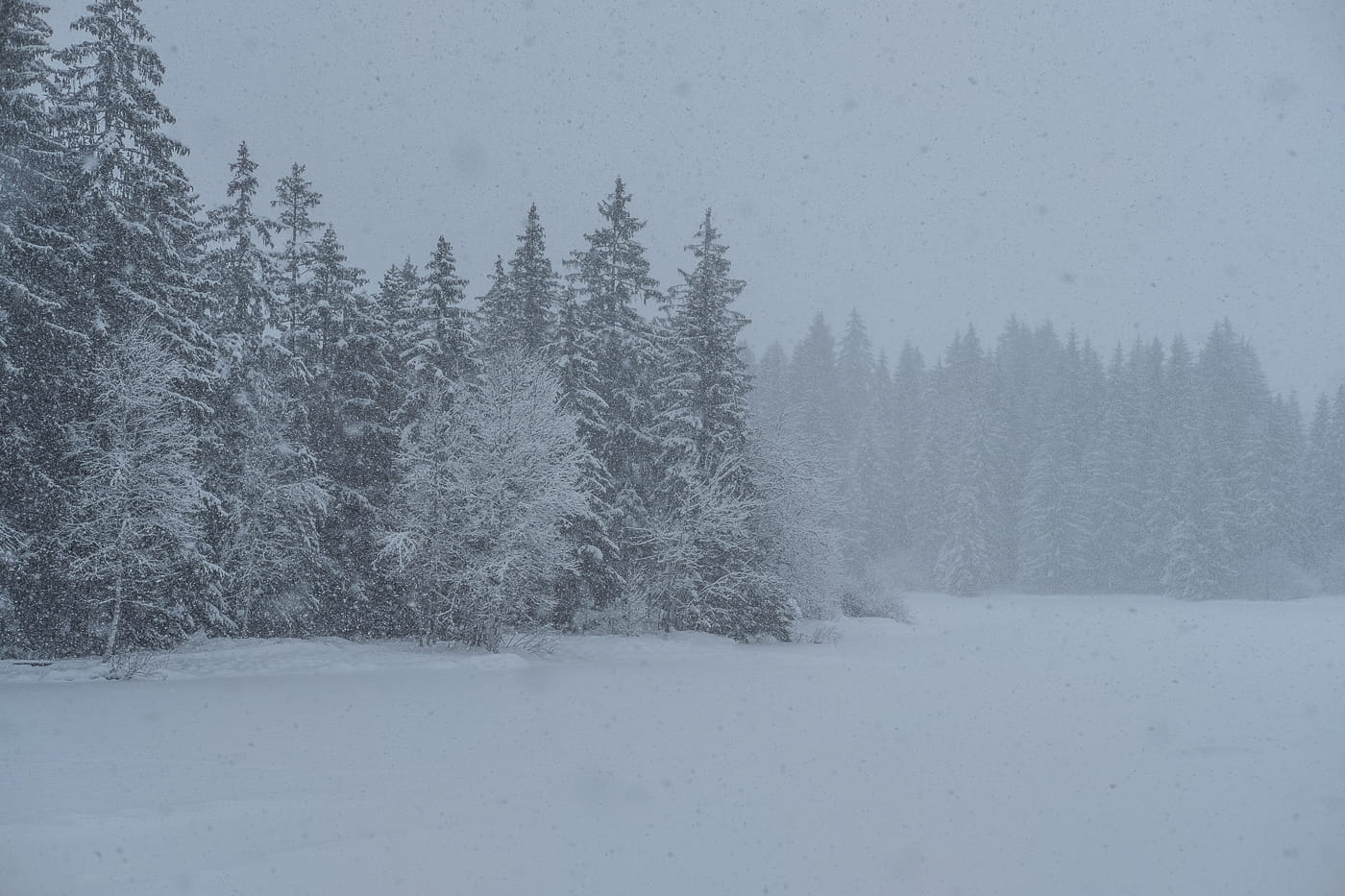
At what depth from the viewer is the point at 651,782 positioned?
11.4 meters

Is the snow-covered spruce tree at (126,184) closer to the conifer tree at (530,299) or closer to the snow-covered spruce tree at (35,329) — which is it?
the snow-covered spruce tree at (35,329)

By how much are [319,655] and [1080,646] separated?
2702 centimetres

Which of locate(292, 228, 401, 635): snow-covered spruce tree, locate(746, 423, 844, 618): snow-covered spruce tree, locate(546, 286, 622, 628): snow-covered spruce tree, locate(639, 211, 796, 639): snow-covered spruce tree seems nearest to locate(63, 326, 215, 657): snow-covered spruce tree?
locate(292, 228, 401, 635): snow-covered spruce tree

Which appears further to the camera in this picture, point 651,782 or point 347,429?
point 347,429

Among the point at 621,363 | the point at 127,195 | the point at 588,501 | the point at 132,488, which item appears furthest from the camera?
the point at 621,363

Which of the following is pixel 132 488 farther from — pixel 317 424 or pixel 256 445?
pixel 317 424

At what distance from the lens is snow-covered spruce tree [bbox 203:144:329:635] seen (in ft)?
77.3

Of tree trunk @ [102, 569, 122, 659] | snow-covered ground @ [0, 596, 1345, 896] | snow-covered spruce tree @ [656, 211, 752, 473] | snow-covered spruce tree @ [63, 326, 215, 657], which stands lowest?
snow-covered ground @ [0, 596, 1345, 896]

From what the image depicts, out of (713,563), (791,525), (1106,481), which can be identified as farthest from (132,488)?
(1106,481)

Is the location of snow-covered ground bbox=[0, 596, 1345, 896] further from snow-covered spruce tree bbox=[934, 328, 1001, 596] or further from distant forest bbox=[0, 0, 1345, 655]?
snow-covered spruce tree bbox=[934, 328, 1001, 596]

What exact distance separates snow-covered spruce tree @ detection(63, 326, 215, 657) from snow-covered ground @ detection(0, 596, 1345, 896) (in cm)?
196

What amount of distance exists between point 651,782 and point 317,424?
66.5ft

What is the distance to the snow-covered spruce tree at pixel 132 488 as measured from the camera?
61.2ft

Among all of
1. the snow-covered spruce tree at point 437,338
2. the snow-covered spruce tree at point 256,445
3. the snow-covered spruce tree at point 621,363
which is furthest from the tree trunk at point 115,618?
the snow-covered spruce tree at point 621,363
